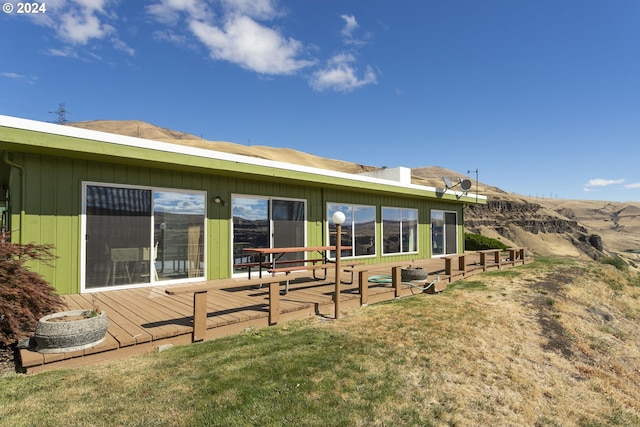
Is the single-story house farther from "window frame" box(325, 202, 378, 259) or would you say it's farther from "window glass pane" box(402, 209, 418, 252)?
"window glass pane" box(402, 209, 418, 252)

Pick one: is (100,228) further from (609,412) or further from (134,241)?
(609,412)

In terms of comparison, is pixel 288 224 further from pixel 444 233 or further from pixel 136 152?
pixel 444 233

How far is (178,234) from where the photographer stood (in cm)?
666

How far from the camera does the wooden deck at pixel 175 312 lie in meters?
3.28

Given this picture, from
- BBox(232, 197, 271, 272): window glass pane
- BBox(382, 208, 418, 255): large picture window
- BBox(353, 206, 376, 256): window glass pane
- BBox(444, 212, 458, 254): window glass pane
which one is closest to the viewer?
BBox(232, 197, 271, 272): window glass pane

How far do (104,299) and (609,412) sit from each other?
6.83 m

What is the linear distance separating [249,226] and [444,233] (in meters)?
8.99

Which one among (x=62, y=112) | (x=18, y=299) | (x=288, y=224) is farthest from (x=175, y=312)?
(x=62, y=112)

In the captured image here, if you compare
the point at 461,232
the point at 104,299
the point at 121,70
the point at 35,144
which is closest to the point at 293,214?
the point at 104,299

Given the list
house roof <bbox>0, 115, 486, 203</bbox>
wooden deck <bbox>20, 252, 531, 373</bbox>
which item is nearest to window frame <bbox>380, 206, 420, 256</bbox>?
house roof <bbox>0, 115, 486, 203</bbox>

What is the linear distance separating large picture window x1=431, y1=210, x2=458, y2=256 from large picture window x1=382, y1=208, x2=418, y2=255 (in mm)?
1267

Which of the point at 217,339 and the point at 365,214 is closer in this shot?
the point at 217,339

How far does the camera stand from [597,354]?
512cm

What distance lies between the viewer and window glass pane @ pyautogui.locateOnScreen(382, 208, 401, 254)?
36.0 ft
